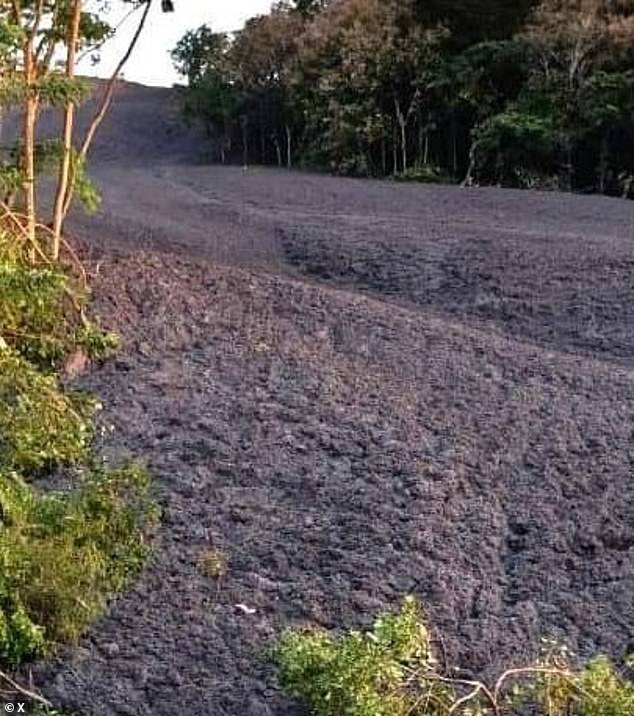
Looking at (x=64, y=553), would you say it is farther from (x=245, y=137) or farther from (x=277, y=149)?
(x=245, y=137)

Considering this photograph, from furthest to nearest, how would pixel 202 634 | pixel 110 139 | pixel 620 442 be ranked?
1. pixel 110 139
2. pixel 620 442
3. pixel 202 634

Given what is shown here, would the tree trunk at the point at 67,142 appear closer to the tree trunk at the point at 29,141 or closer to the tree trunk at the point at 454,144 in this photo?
the tree trunk at the point at 29,141

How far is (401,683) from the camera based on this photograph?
3.36 m

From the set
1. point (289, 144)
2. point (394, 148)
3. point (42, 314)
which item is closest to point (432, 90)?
point (394, 148)

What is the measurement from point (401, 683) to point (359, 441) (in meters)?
2.29

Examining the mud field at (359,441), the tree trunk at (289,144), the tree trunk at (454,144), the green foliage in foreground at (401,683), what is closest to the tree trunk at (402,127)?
the tree trunk at (454,144)

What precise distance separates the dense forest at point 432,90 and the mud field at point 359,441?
6.86 m

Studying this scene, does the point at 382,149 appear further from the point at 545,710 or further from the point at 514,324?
the point at 545,710

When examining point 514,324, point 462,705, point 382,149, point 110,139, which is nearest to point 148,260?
point 514,324

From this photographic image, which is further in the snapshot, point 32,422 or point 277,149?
point 277,149

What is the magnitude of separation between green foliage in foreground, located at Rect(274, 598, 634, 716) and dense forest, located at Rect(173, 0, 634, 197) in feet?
42.3

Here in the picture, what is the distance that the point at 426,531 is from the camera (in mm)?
4707

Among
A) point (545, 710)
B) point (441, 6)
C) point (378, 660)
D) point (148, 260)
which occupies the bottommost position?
point (545, 710)

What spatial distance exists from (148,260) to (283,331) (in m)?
1.48
